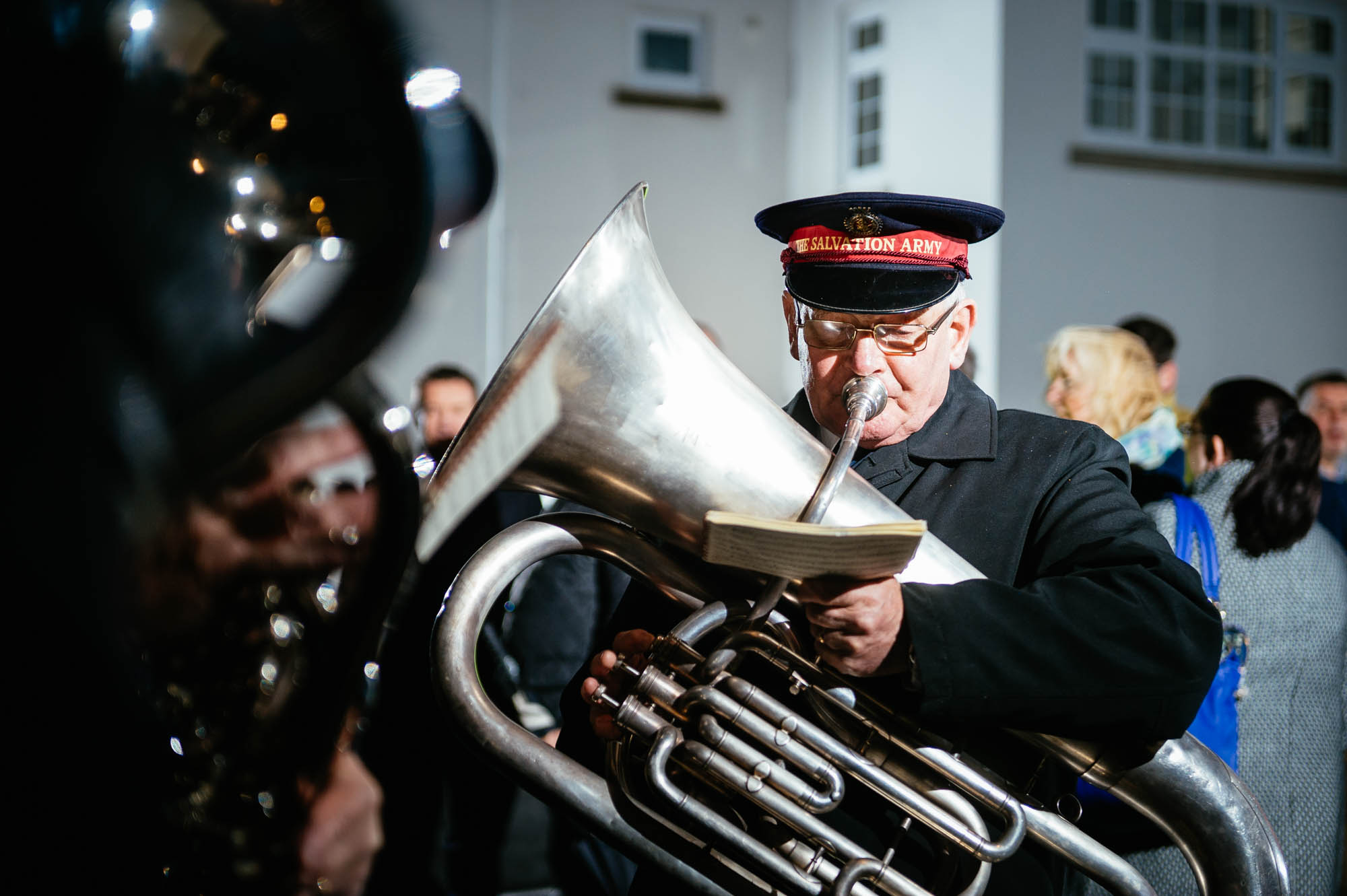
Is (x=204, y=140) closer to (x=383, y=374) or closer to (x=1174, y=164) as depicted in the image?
(x=383, y=374)

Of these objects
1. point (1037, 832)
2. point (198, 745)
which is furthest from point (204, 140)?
point (1037, 832)

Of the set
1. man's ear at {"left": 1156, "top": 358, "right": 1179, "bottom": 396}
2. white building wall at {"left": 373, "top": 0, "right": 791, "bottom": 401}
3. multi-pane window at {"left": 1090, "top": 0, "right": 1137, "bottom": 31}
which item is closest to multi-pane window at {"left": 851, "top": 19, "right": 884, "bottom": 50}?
white building wall at {"left": 373, "top": 0, "right": 791, "bottom": 401}

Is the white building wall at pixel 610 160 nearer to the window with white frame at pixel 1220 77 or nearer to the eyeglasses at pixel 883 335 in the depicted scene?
the window with white frame at pixel 1220 77

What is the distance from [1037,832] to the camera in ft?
4.85

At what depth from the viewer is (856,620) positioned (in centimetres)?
133

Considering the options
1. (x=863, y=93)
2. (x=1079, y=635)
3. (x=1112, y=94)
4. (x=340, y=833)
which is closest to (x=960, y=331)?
(x=1079, y=635)

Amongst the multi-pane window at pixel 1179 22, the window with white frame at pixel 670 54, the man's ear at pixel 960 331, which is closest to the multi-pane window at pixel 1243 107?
the multi-pane window at pixel 1179 22

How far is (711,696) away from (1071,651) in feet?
1.53

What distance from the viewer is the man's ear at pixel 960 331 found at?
68.9 inches

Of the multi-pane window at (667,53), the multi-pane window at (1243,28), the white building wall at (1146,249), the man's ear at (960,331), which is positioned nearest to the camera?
the man's ear at (960,331)

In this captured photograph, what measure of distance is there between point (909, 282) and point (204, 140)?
1164 millimetres

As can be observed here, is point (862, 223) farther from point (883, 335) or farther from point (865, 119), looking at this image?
point (865, 119)

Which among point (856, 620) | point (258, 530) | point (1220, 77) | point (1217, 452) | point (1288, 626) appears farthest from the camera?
point (1220, 77)

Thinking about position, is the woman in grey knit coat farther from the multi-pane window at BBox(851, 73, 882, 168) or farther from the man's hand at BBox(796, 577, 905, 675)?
the multi-pane window at BBox(851, 73, 882, 168)
